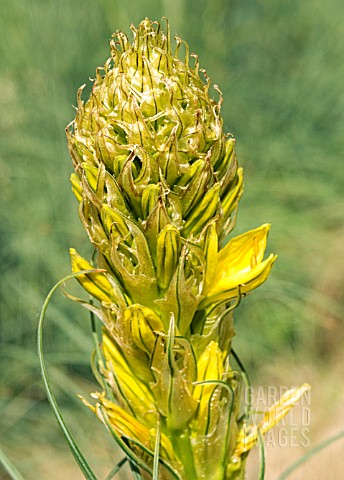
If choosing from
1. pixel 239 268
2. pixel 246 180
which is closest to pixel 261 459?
pixel 239 268

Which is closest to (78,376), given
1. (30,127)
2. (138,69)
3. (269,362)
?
(269,362)

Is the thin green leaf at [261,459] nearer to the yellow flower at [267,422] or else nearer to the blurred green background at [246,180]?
the yellow flower at [267,422]

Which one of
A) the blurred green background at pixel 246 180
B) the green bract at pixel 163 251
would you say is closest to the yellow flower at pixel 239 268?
the green bract at pixel 163 251

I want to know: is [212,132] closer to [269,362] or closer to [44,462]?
[44,462]

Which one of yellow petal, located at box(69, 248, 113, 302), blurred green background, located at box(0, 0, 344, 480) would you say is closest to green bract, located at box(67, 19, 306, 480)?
yellow petal, located at box(69, 248, 113, 302)

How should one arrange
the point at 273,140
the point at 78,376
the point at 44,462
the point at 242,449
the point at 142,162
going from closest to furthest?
the point at 142,162 → the point at 242,449 → the point at 44,462 → the point at 78,376 → the point at 273,140

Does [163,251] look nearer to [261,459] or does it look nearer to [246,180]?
[261,459]

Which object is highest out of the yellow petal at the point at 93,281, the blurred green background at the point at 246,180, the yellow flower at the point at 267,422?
the blurred green background at the point at 246,180
